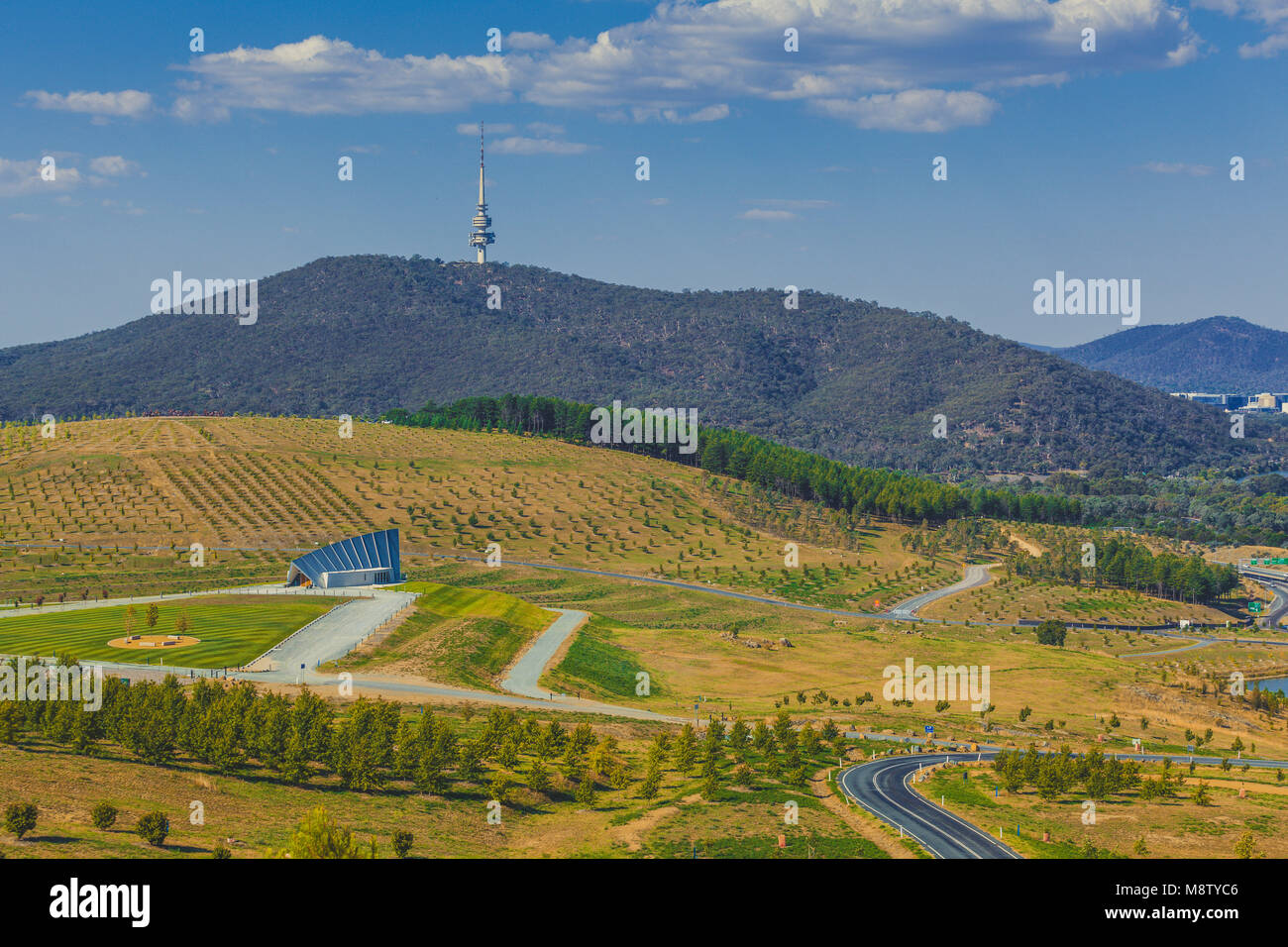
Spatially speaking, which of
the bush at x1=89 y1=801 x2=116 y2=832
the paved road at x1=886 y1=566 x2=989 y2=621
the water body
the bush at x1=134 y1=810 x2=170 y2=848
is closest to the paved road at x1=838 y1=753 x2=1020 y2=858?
the bush at x1=134 y1=810 x2=170 y2=848

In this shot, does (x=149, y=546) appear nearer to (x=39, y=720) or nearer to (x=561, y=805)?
(x=39, y=720)

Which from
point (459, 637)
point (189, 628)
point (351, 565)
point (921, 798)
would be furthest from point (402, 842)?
point (351, 565)

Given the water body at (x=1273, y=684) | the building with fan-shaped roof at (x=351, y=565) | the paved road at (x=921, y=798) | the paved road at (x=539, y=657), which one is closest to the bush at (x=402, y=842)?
the paved road at (x=921, y=798)

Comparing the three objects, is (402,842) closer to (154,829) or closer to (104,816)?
(154,829)
